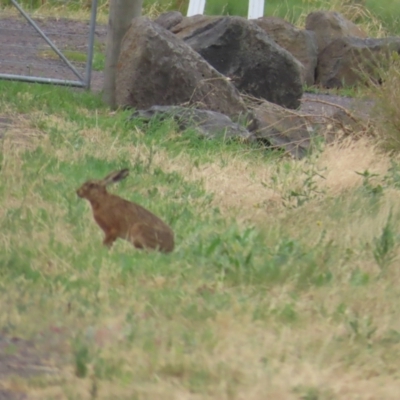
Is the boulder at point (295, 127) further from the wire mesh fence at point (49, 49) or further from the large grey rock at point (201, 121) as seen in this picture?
the wire mesh fence at point (49, 49)

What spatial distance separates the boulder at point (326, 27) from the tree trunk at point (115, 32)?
6.46m

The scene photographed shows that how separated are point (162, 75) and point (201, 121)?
0.96 meters

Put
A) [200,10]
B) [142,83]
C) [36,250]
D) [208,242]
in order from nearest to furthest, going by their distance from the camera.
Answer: [36,250] < [208,242] < [142,83] < [200,10]

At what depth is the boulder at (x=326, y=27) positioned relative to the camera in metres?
17.0

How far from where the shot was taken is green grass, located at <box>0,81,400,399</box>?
3887 mm

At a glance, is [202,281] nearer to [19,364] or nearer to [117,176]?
[117,176]

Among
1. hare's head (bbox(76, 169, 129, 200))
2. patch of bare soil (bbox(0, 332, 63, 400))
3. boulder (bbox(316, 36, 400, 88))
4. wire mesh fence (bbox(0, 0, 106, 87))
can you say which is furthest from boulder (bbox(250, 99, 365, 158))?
patch of bare soil (bbox(0, 332, 63, 400))

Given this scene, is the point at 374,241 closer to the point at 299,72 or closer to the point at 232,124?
the point at 232,124

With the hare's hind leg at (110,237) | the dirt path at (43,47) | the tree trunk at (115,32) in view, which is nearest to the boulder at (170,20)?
the dirt path at (43,47)

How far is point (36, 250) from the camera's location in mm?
5293

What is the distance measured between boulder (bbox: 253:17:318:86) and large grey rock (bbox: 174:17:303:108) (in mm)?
3616

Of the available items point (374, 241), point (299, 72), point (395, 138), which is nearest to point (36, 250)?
point (374, 241)

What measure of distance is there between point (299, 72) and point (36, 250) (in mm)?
7221

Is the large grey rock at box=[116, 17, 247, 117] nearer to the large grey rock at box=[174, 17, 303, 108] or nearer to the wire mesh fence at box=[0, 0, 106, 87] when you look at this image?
the wire mesh fence at box=[0, 0, 106, 87]
